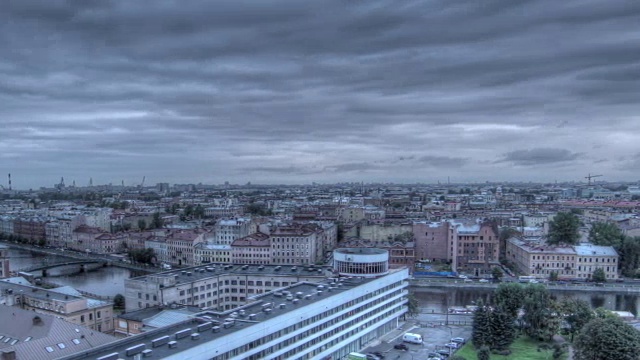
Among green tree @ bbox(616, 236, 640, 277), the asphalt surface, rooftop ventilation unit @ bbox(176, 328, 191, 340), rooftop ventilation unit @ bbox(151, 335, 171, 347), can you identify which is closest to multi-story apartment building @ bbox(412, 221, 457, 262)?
green tree @ bbox(616, 236, 640, 277)

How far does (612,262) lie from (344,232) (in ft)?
116

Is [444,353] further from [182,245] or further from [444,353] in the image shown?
[182,245]

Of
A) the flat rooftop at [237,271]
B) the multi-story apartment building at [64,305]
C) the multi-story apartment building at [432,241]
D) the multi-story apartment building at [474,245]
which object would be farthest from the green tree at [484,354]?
the multi-story apartment building at [432,241]

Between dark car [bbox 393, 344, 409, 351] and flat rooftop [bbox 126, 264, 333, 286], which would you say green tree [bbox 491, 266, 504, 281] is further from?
Result: dark car [bbox 393, 344, 409, 351]

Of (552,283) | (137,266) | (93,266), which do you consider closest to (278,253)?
(137,266)

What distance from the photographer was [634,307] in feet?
145

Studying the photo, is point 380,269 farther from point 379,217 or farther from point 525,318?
point 379,217

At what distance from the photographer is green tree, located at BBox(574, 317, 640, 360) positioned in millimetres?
25031

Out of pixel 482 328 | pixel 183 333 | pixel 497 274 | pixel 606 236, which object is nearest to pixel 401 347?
pixel 482 328

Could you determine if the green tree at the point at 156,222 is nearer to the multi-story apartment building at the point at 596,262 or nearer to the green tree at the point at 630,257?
the multi-story apartment building at the point at 596,262

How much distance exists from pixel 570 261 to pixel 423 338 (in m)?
27.2

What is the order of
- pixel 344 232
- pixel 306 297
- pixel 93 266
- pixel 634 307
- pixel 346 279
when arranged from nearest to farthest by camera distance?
pixel 306 297, pixel 346 279, pixel 634 307, pixel 93 266, pixel 344 232

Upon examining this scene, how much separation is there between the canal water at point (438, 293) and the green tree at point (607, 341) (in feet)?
36.6

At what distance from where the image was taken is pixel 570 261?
53219 mm
